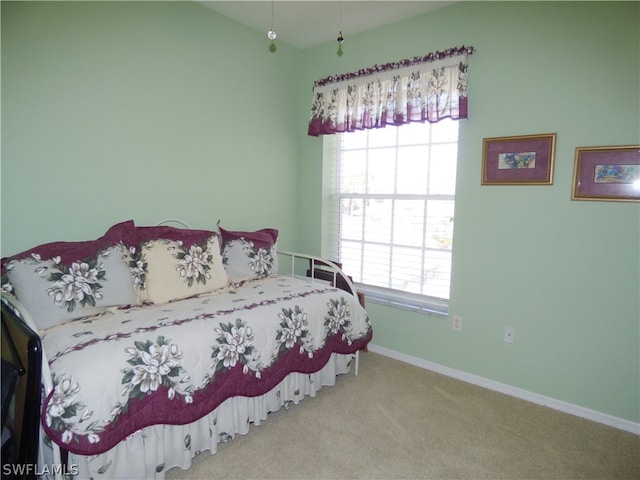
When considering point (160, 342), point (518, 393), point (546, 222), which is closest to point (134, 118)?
point (160, 342)

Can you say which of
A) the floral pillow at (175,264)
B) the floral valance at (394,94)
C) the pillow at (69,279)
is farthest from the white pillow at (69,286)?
the floral valance at (394,94)

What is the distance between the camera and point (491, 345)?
244 centimetres

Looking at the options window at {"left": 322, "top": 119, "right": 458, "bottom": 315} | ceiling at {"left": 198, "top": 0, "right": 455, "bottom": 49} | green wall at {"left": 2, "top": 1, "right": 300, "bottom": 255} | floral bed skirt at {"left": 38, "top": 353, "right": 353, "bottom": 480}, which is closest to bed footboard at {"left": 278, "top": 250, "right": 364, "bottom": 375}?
window at {"left": 322, "top": 119, "right": 458, "bottom": 315}

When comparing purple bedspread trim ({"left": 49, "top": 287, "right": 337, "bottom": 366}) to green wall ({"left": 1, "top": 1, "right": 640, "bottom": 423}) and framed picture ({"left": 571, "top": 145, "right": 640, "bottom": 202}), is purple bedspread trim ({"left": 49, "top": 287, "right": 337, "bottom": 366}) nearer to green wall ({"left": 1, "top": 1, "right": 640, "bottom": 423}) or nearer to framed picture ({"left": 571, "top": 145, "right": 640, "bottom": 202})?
green wall ({"left": 1, "top": 1, "right": 640, "bottom": 423})

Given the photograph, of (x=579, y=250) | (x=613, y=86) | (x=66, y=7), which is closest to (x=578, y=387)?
(x=579, y=250)

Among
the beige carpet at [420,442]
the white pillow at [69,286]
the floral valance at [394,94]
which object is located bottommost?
the beige carpet at [420,442]

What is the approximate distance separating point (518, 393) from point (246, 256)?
1.93 metres

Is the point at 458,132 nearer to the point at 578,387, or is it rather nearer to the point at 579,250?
the point at 579,250

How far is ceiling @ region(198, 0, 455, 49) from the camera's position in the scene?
246 cm

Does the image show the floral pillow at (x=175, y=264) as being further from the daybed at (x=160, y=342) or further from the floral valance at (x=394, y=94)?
the floral valance at (x=394, y=94)

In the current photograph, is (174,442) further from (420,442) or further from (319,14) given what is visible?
(319,14)

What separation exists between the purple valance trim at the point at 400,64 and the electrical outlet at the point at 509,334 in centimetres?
174

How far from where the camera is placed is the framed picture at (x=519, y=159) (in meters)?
2.15

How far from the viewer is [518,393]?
2336 mm
